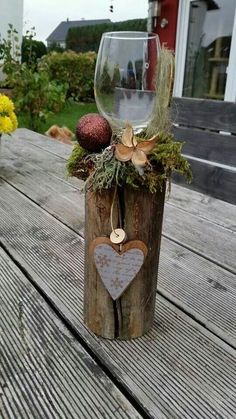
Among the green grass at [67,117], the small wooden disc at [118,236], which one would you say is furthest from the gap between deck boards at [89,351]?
the green grass at [67,117]

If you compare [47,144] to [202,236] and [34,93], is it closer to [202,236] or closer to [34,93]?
[202,236]

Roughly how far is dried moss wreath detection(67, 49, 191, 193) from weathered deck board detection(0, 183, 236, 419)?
0.87ft

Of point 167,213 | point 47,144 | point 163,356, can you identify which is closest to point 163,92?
point 163,356

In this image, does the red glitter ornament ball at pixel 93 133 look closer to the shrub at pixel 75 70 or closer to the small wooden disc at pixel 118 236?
the small wooden disc at pixel 118 236

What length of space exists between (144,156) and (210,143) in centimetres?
120

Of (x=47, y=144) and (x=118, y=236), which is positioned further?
(x=47, y=144)

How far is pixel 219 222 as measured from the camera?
1.31 meters

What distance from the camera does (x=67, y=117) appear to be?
6812 millimetres

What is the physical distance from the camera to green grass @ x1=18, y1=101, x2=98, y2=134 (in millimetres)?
5132

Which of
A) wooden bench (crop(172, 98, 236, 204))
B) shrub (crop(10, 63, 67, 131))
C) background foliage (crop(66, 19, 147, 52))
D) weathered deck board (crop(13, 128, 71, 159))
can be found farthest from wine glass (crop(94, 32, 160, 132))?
background foliage (crop(66, 19, 147, 52))

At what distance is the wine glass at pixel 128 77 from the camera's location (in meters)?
0.68

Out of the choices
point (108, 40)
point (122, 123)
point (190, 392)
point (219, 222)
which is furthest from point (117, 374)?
point (219, 222)

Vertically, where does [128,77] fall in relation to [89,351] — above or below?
above

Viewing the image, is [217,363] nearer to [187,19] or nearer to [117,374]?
[117,374]
